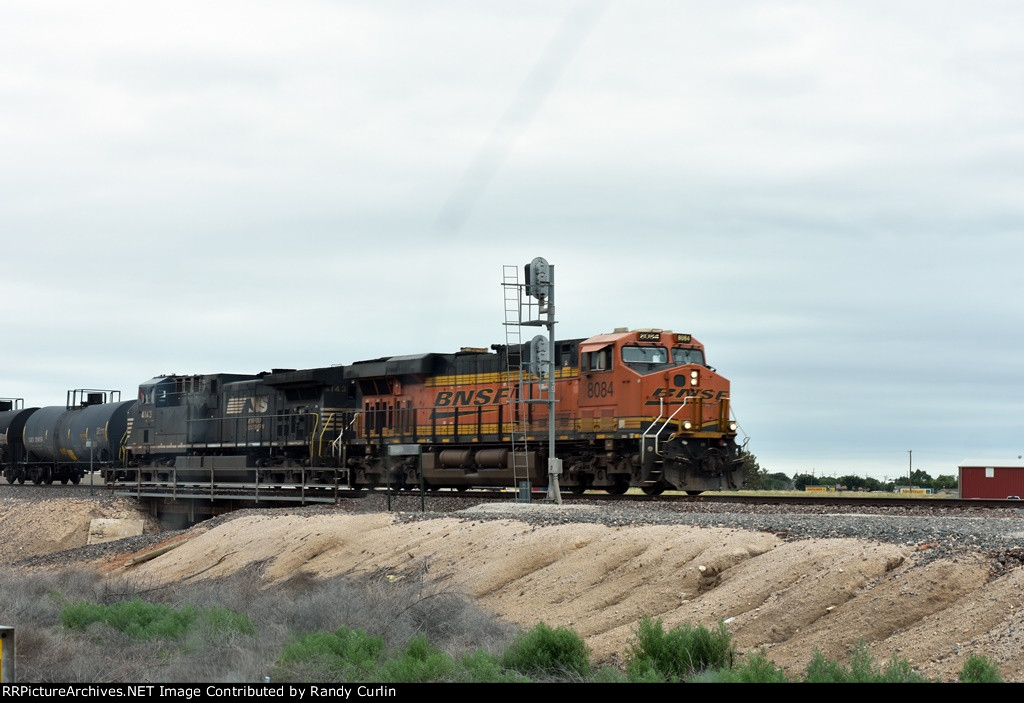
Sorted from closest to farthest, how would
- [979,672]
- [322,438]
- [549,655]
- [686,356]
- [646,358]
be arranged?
1. [979,672]
2. [549,655]
3. [646,358]
4. [686,356]
5. [322,438]

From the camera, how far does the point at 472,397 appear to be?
27.8 m

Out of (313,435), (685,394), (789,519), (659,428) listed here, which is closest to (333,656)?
(789,519)

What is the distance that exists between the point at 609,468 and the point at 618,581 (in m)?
12.1

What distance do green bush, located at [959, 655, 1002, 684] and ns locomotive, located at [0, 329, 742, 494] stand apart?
15117 millimetres

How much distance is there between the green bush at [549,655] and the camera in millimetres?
10109

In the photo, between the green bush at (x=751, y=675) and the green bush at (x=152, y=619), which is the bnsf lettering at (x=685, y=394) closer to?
the green bush at (x=152, y=619)

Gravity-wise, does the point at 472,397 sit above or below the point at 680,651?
above

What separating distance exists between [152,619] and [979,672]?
9910mm

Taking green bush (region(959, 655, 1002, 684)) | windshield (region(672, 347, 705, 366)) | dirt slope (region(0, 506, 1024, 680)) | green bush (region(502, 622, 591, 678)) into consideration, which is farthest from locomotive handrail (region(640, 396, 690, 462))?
green bush (region(959, 655, 1002, 684))

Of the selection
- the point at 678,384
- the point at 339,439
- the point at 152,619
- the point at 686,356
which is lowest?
the point at 152,619

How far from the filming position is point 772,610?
10.6m

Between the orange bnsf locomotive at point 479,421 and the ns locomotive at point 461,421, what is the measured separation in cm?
3

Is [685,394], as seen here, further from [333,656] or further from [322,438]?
[333,656]

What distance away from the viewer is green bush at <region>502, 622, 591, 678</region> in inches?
398
